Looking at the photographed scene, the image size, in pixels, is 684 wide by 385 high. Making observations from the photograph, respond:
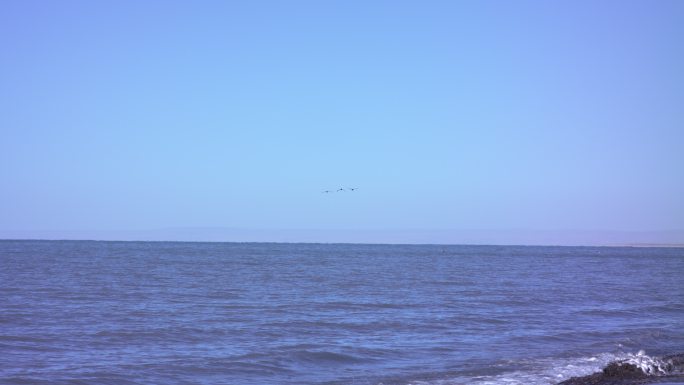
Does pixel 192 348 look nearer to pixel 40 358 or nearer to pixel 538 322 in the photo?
pixel 40 358

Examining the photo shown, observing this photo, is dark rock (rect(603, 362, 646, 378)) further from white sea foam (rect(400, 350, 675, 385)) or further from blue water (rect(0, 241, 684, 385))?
blue water (rect(0, 241, 684, 385))

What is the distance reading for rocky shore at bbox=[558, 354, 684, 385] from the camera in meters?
13.0

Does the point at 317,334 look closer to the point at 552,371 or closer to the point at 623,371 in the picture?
the point at 552,371

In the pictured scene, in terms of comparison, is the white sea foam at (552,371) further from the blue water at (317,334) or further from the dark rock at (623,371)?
the dark rock at (623,371)

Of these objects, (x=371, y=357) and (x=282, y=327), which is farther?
(x=282, y=327)

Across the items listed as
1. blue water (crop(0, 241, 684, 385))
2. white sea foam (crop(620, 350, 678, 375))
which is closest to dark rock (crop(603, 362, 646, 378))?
white sea foam (crop(620, 350, 678, 375))

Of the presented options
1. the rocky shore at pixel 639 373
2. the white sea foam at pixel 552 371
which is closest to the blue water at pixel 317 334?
the white sea foam at pixel 552 371

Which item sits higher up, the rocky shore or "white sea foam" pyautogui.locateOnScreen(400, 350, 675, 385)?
the rocky shore

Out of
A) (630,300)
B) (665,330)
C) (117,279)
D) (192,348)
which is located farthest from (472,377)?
(117,279)

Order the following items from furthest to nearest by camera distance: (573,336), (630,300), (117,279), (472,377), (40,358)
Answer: (117,279) < (630,300) < (573,336) < (40,358) < (472,377)

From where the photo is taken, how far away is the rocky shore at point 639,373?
42.7 ft

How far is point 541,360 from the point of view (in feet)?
57.1

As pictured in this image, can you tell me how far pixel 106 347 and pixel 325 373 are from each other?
604cm

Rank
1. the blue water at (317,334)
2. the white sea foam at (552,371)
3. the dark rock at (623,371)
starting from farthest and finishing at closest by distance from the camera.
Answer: the blue water at (317,334), the white sea foam at (552,371), the dark rock at (623,371)
